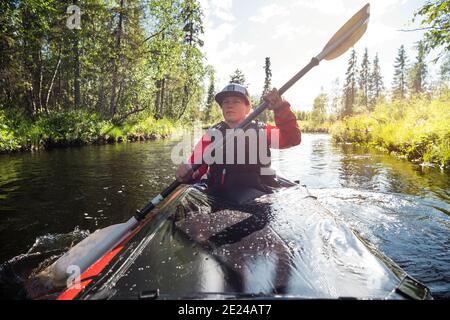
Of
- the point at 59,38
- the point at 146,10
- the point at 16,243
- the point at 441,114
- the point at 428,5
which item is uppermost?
the point at 146,10

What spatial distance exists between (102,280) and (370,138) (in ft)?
52.4

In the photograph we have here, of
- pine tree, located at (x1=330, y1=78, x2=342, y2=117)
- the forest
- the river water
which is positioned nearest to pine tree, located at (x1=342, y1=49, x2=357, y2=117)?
pine tree, located at (x1=330, y1=78, x2=342, y2=117)

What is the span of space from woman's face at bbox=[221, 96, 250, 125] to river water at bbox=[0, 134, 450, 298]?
5.26ft

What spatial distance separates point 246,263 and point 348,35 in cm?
336

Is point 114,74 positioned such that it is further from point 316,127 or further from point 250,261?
point 316,127

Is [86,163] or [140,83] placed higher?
[140,83]

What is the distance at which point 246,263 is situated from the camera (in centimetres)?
179

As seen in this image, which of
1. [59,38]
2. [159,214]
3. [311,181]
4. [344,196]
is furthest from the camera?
[59,38]

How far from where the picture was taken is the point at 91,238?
2596 mm

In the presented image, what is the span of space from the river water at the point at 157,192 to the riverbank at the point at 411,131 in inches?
27.4

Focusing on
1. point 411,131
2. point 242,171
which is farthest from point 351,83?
point 242,171
